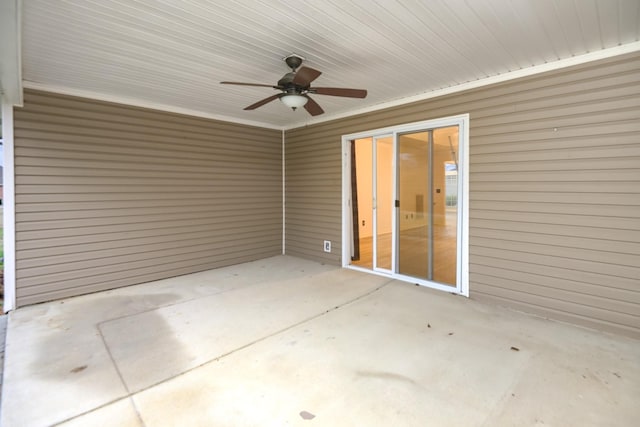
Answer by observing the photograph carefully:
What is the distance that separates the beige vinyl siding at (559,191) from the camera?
272 centimetres

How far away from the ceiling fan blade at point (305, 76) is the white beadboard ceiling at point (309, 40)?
321 mm

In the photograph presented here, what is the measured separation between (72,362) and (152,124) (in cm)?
318

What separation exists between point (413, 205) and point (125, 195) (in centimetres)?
402

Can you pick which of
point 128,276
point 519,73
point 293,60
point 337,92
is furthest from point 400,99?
point 128,276

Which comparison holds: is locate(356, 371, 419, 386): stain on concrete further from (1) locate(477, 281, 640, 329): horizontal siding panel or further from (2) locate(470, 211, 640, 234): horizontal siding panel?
(2) locate(470, 211, 640, 234): horizontal siding panel

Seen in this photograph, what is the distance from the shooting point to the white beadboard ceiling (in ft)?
7.05

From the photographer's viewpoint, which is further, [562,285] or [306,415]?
[562,285]

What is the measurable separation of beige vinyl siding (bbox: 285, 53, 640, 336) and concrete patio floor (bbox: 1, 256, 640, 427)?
34 cm

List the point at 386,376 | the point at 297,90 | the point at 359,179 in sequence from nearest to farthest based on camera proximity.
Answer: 1. the point at 386,376
2. the point at 297,90
3. the point at 359,179

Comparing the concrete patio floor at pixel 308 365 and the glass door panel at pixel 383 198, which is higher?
the glass door panel at pixel 383 198

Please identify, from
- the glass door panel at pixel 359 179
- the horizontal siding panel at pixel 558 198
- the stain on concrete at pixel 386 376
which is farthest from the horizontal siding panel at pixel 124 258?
the horizontal siding panel at pixel 558 198

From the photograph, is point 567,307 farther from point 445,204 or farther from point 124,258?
point 124,258

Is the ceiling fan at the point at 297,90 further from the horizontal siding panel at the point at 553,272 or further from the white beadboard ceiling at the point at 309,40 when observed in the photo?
the horizontal siding panel at the point at 553,272

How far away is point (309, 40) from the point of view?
2580mm
